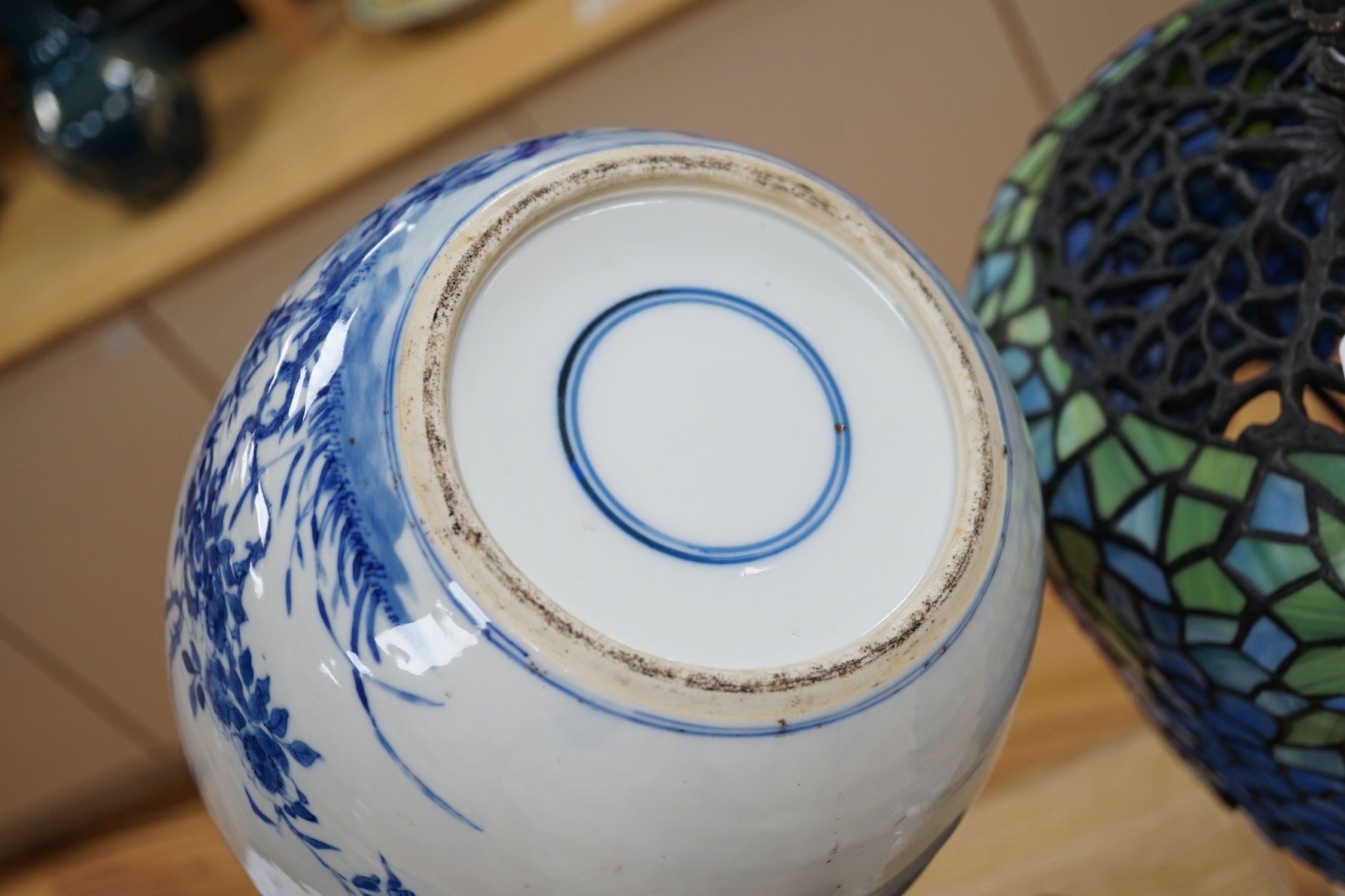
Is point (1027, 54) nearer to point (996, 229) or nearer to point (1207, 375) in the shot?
point (996, 229)

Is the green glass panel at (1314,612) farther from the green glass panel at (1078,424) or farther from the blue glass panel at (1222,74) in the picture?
the blue glass panel at (1222,74)

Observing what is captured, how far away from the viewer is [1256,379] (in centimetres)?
44

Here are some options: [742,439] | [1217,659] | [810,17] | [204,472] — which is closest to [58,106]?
[810,17]

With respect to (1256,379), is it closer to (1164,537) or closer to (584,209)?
(1164,537)

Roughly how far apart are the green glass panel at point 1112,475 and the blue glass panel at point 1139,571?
0.7 inches

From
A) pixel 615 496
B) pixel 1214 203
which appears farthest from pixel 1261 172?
pixel 615 496

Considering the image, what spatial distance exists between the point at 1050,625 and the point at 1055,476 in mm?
827

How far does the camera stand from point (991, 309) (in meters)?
0.54

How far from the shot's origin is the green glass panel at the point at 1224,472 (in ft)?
1.40

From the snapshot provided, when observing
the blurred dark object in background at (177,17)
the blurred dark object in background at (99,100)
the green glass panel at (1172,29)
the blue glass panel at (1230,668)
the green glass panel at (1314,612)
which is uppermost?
the blurred dark object in background at (177,17)

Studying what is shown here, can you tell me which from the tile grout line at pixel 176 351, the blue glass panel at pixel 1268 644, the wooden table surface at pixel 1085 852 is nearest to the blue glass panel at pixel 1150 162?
the blue glass panel at pixel 1268 644

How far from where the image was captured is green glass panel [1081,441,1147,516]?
46cm

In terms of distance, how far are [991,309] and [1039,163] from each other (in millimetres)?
88

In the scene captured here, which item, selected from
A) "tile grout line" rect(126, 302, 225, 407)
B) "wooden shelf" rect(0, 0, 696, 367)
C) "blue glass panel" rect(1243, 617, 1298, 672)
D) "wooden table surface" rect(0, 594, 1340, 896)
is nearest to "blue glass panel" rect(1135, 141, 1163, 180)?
"blue glass panel" rect(1243, 617, 1298, 672)
